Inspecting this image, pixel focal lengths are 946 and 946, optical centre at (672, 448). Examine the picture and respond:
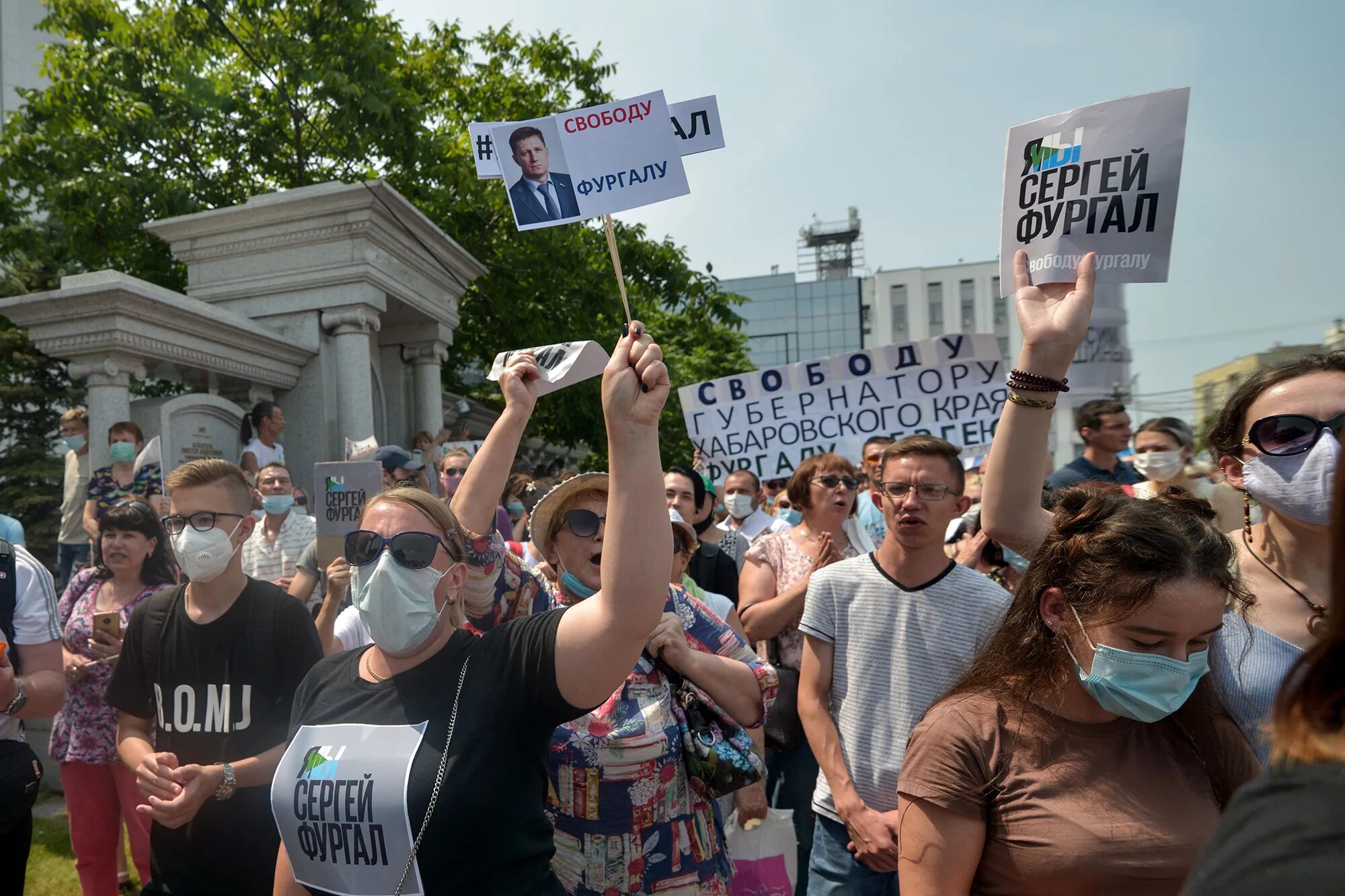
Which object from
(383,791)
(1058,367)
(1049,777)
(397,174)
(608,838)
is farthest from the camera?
(397,174)

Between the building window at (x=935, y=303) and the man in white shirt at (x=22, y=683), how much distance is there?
9026cm

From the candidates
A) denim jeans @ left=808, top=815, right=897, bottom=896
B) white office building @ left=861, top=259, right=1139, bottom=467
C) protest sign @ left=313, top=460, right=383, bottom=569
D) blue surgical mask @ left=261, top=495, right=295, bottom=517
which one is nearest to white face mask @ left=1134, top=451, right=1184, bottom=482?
denim jeans @ left=808, top=815, right=897, bottom=896

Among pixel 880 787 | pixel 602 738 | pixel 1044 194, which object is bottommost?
pixel 880 787

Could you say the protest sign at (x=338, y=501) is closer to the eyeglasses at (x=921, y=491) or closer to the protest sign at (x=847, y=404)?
the eyeglasses at (x=921, y=491)

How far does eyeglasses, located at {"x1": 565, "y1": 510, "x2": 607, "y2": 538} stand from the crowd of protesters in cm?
1

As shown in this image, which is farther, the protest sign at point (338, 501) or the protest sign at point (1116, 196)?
the protest sign at point (338, 501)

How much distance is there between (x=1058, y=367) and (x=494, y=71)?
21041 millimetres

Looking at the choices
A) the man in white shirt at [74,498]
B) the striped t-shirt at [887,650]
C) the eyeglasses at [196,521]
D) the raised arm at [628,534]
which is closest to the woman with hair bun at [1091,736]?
the raised arm at [628,534]

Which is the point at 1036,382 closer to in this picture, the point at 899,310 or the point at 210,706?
the point at 210,706

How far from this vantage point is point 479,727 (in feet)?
6.98

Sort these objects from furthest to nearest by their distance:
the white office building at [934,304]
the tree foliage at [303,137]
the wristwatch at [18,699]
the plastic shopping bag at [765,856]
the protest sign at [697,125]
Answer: the white office building at [934,304]
the tree foliage at [303,137]
the protest sign at [697,125]
the plastic shopping bag at [765,856]
the wristwatch at [18,699]

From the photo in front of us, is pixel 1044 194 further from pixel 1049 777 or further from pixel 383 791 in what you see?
pixel 383 791

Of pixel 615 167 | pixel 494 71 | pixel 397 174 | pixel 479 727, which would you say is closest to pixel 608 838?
pixel 479 727

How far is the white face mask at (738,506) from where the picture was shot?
8266 mm
